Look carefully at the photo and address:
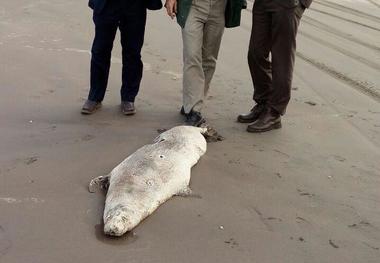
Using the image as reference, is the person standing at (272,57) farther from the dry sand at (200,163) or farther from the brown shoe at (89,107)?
the brown shoe at (89,107)

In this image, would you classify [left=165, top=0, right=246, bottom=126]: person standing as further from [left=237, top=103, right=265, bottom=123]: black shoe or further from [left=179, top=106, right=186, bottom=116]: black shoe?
[left=237, top=103, right=265, bottom=123]: black shoe

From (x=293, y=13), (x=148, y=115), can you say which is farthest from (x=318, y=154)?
(x=148, y=115)

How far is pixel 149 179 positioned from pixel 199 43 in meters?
1.62

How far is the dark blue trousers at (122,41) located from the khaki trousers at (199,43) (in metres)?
0.44

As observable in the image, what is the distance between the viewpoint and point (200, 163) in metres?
4.14

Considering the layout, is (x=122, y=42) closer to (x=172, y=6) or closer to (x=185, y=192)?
(x=172, y=6)

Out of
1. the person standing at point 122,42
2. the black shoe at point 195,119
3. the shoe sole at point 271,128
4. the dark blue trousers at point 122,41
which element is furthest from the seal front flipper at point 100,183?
the shoe sole at point 271,128

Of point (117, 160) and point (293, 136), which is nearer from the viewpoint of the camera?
point (117, 160)

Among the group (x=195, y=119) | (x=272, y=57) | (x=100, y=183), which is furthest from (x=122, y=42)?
(x=100, y=183)

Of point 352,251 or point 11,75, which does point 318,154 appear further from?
point 11,75

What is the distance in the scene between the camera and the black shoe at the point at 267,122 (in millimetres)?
4848

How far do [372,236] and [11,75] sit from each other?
4015 mm

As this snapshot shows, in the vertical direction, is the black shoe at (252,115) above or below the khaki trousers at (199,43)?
below

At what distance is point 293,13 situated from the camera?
453 cm
